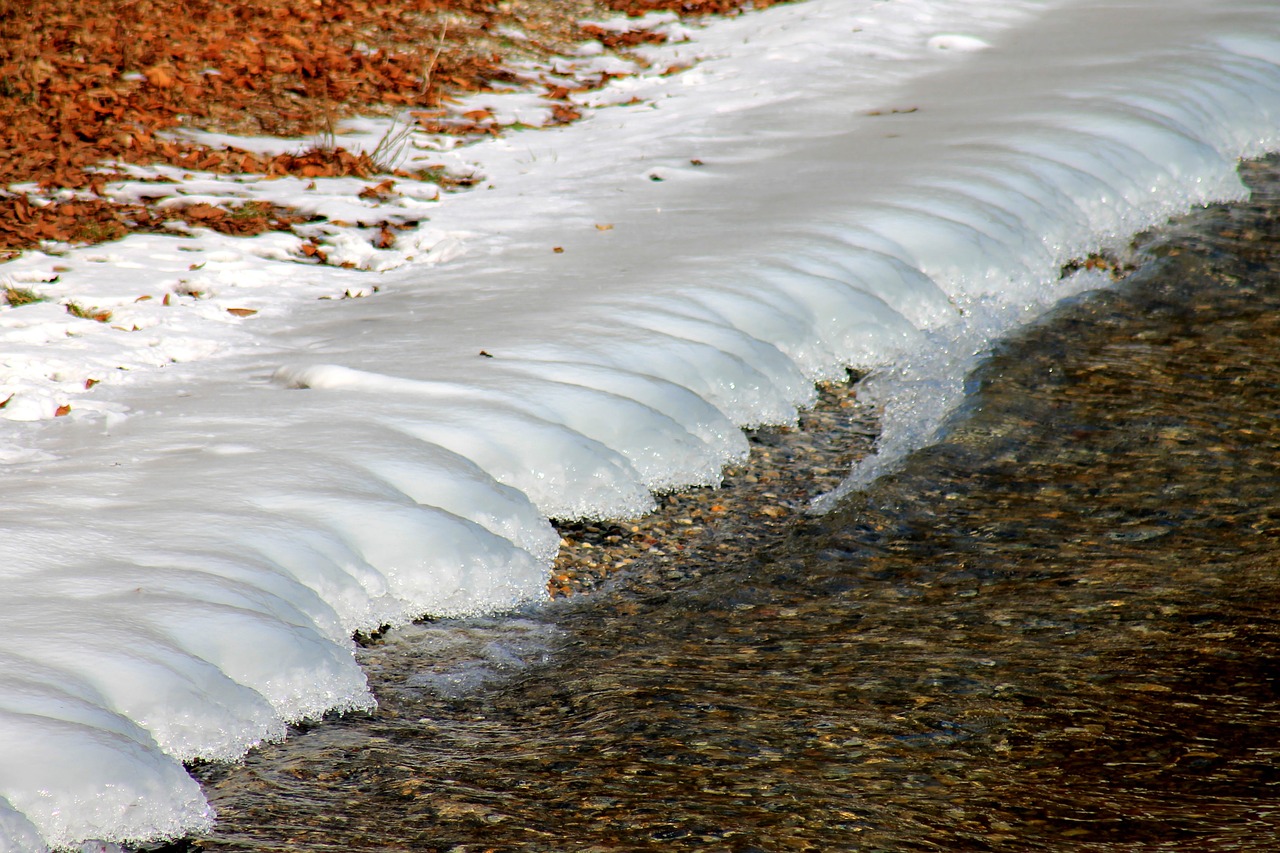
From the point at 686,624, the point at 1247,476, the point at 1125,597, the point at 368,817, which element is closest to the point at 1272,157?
the point at 1247,476

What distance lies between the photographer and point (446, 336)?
4312mm

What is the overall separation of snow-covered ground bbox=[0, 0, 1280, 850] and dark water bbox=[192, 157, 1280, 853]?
250 millimetres

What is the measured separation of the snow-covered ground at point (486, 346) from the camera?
2627mm

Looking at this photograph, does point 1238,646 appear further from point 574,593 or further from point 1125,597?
point 574,593

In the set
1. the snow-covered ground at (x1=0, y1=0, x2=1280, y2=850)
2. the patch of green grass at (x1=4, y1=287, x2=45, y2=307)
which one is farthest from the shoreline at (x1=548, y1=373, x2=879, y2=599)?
the patch of green grass at (x1=4, y1=287, x2=45, y2=307)

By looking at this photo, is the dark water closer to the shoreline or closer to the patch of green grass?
the shoreline

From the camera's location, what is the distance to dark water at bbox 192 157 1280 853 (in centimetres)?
218

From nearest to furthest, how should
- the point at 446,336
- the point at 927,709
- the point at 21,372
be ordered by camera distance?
the point at 927,709, the point at 21,372, the point at 446,336

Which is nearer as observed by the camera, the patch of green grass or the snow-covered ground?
the snow-covered ground

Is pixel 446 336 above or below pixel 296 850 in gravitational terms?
above

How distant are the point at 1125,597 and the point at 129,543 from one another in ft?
8.54

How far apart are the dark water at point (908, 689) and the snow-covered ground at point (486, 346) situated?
0.25 metres

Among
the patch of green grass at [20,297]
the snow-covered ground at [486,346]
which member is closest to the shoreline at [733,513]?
the snow-covered ground at [486,346]

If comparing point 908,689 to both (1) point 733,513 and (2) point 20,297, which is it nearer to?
(1) point 733,513
